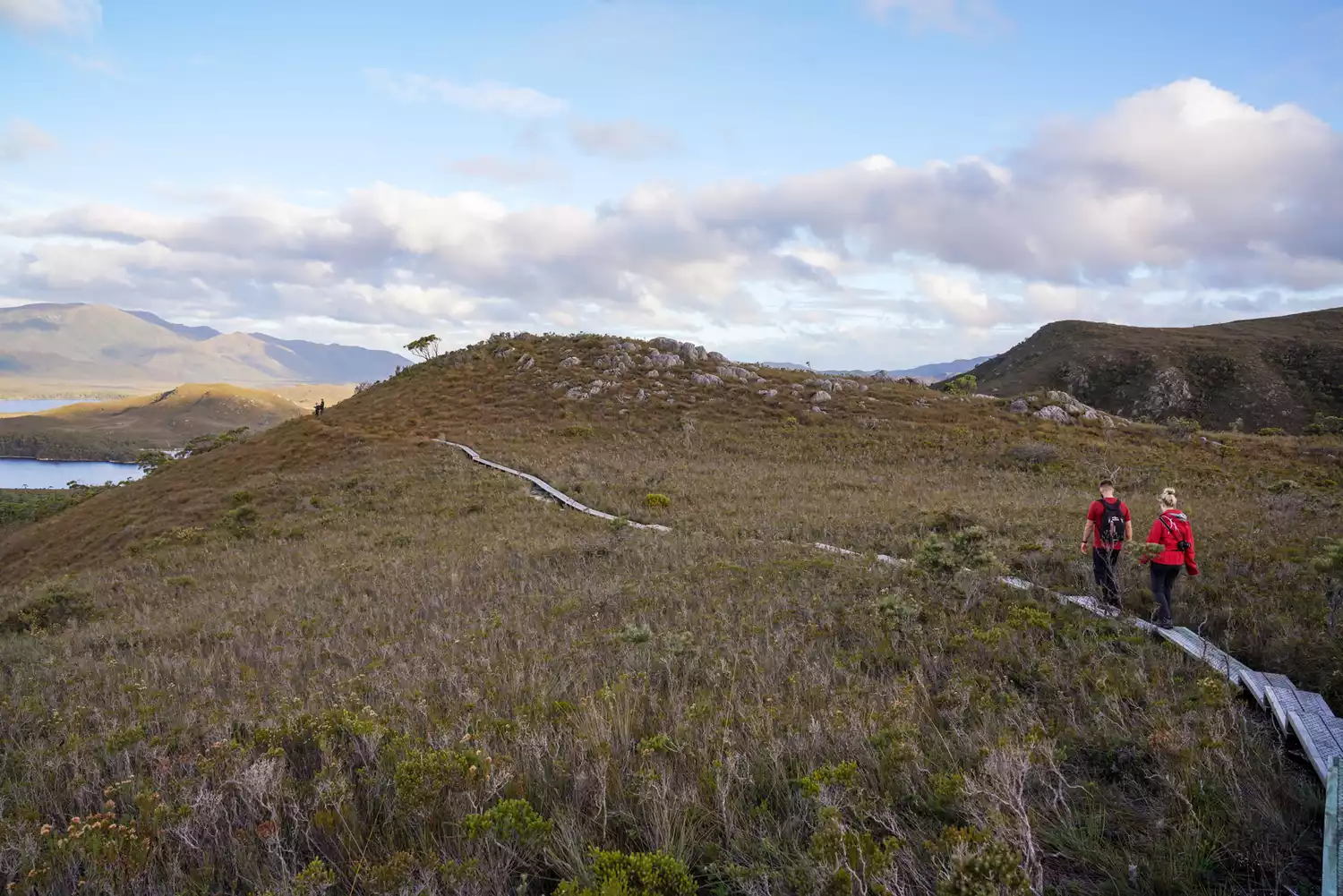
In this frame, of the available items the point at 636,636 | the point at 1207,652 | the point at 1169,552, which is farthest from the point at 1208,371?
the point at 636,636

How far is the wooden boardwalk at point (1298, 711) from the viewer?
294cm

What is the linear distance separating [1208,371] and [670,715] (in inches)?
4878

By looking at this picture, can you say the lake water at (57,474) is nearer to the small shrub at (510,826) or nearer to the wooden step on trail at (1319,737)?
the small shrub at (510,826)

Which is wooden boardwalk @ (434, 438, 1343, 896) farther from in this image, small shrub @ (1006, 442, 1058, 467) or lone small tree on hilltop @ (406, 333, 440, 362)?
lone small tree on hilltop @ (406, 333, 440, 362)

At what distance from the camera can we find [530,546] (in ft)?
56.8

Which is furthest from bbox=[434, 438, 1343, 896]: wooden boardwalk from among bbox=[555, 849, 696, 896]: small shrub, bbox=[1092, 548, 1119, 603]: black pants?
bbox=[555, 849, 696, 896]: small shrub

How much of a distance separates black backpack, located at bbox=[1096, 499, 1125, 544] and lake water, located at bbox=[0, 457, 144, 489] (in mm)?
191718

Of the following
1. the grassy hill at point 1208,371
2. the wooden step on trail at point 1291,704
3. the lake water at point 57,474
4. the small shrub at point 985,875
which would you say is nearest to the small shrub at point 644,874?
the small shrub at point 985,875

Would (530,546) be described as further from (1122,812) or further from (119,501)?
(119,501)

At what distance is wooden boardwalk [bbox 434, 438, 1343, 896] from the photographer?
2936 millimetres

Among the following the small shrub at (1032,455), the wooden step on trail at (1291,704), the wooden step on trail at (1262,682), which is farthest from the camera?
the small shrub at (1032,455)

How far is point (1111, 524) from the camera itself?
10602 mm

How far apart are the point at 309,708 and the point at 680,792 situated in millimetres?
4085

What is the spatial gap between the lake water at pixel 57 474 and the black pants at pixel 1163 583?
192633mm
